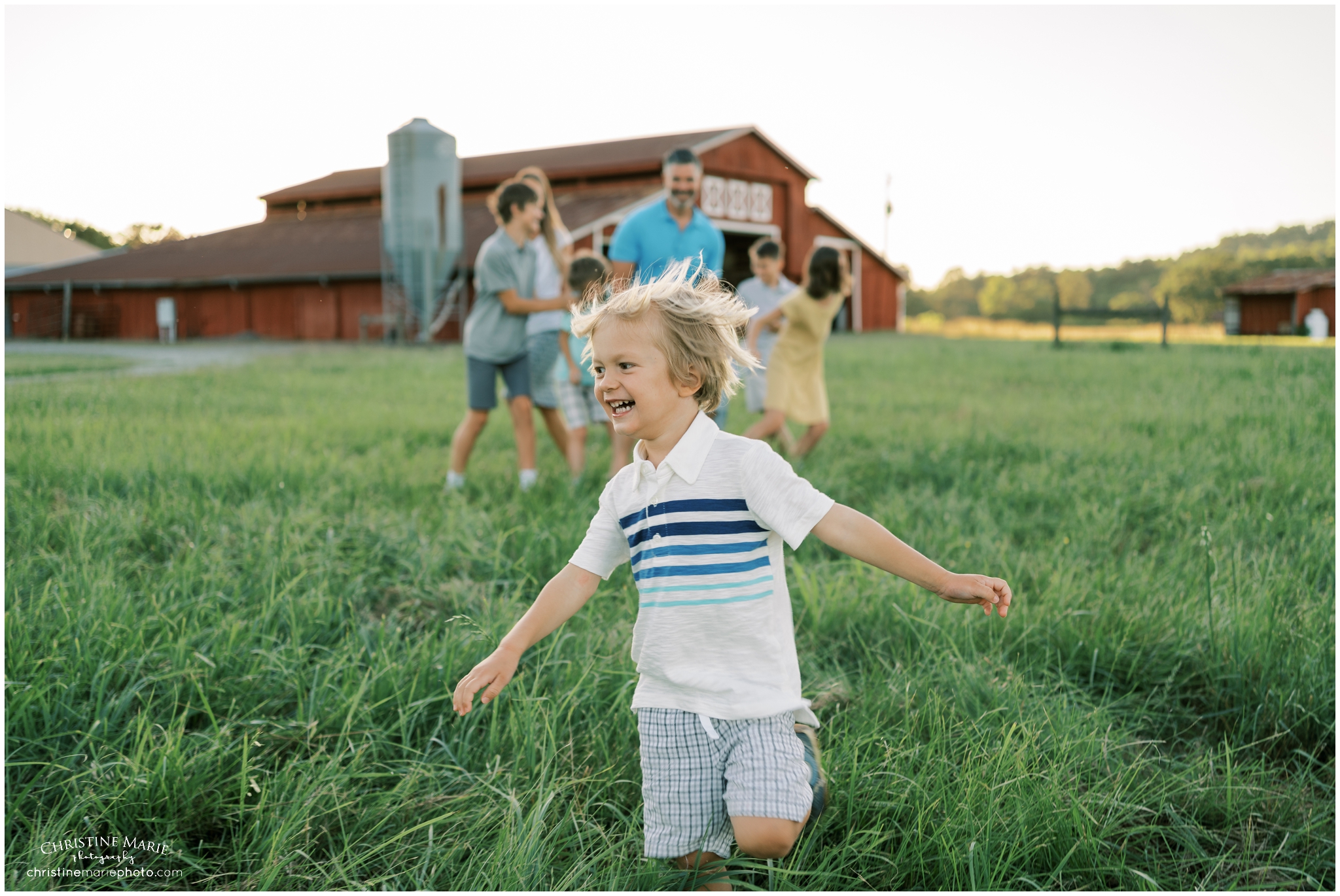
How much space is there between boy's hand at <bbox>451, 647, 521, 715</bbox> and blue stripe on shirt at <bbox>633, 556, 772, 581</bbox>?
32 cm

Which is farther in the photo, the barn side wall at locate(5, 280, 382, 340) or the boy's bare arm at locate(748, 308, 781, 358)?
the barn side wall at locate(5, 280, 382, 340)

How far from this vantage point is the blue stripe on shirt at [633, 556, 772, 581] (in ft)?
5.97

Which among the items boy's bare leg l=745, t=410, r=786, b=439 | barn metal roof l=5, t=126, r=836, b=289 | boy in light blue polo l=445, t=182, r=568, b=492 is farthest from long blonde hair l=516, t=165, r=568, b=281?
barn metal roof l=5, t=126, r=836, b=289

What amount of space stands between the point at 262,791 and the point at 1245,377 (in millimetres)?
11408

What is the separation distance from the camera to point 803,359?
639cm

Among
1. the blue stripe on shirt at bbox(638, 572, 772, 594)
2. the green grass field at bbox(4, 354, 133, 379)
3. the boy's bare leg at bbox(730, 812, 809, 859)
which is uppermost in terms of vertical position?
the green grass field at bbox(4, 354, 133, 379)

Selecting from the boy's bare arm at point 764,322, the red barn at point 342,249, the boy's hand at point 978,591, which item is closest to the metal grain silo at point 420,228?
the red barn at point 342,249

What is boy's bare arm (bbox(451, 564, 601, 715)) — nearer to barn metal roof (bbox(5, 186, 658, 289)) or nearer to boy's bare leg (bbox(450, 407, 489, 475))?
boy's bare leg (bbox(450, 407, 489, 475))

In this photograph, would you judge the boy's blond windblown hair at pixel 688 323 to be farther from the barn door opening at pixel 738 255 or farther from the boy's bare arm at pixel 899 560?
the barn door opening at pixel 738 255

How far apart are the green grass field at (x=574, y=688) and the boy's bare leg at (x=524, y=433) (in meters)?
0.31

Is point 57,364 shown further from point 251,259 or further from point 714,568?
point 251,259

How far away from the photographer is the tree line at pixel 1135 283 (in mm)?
54562

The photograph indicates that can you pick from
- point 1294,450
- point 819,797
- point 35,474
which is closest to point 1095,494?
point 1294,450

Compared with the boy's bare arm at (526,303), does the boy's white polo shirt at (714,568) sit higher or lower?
lower
